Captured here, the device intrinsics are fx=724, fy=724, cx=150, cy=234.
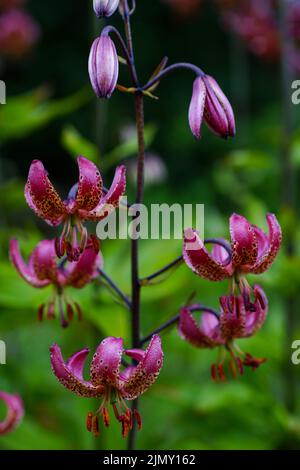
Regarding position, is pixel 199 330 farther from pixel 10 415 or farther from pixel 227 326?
pixel 10 415

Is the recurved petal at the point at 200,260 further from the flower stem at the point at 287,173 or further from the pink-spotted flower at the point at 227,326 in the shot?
the flower stem at the point at 287,173

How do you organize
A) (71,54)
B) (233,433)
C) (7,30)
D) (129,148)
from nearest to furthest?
1. (129,148)
2. (233,433)
3. (7,30)
4. (71,54)

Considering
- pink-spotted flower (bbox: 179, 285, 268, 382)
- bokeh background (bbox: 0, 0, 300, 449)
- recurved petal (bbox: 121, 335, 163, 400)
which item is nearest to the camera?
recurved petal (bbox: 121, 335, 163, 400)

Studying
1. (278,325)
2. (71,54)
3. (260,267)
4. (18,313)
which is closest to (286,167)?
(278,325)

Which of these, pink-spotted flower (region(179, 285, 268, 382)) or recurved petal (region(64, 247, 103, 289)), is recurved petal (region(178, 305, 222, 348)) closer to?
pink-spotted flower (region(179, 285, 268, 382))

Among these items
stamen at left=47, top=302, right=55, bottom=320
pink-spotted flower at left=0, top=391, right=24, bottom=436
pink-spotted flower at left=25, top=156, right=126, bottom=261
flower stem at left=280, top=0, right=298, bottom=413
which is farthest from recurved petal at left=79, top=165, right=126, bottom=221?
flower stem at left=280, top=0, right=298, bottom=413

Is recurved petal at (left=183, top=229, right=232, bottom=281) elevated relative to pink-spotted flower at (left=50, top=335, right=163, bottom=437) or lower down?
elevated

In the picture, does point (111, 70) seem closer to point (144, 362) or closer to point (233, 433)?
point (144, 362)

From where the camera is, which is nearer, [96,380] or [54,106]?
[96,380]
